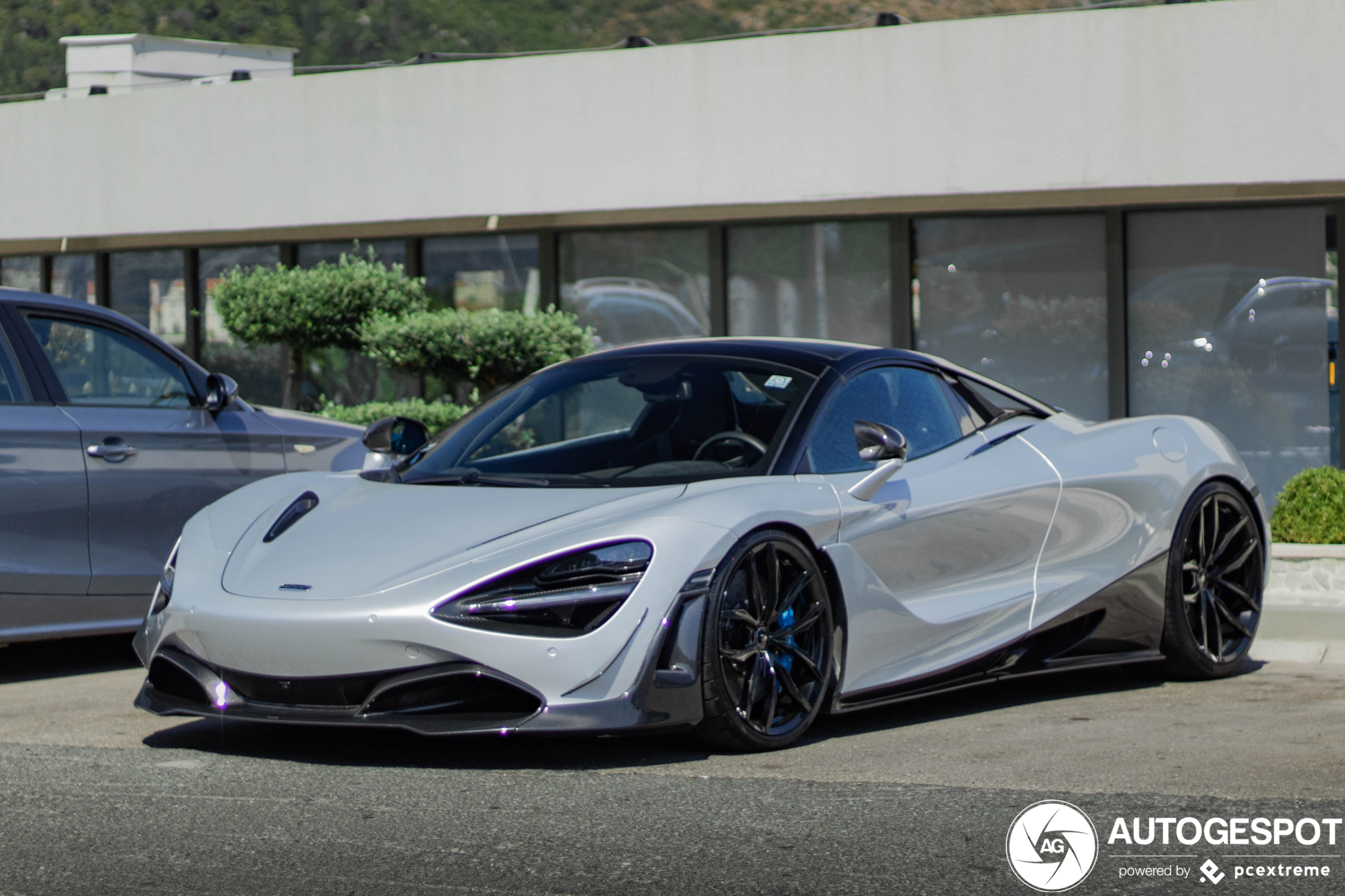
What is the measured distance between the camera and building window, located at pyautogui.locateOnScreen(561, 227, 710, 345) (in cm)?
1636

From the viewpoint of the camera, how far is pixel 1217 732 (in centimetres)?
541

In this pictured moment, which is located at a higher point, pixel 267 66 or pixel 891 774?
pixel 267 66

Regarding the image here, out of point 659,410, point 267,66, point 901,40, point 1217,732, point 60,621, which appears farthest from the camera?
point 267,66

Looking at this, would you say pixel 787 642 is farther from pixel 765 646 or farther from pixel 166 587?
pixel 166 587

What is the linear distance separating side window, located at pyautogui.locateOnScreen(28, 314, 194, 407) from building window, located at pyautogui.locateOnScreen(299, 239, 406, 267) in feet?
33.0

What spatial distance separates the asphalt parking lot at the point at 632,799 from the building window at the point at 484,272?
11331 millimetres

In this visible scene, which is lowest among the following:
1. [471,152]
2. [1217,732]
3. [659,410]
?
[1217,732]

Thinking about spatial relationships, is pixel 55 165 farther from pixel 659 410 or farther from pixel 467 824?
pixel 467 824

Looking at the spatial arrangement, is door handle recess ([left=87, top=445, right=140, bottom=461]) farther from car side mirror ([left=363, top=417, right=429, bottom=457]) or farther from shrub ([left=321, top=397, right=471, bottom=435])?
shrub ([left=321, top=397, right=471, bottom=435])

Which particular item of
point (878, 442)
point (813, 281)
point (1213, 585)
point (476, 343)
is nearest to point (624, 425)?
point (878, 442)

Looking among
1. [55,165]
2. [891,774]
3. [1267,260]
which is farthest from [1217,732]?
[55,165]

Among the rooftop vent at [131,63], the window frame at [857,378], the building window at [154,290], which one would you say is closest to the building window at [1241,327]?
the window frame at [857,378]

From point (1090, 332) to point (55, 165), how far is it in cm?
1130

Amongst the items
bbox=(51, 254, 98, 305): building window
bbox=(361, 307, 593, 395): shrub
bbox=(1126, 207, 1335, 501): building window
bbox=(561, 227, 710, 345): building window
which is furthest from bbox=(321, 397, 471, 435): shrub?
bbox=(51, 254, 98, 305): building window
